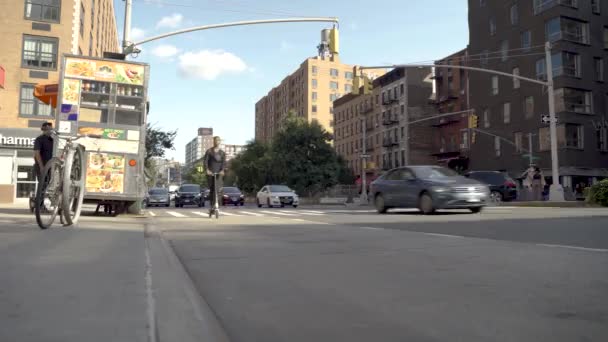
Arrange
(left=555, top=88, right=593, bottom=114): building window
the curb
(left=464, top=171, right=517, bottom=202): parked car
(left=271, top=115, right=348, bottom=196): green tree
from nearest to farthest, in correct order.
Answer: the curb → (left=464, top=171, right=517, bottom=202): parked car → (left=555, top=88, right=593, bottom=114): building window → (left=271, top=115, right=348, bottom=196): green tree

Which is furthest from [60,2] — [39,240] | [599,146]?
[599,146]

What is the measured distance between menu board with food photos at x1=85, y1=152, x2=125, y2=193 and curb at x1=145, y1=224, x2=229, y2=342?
7.42m

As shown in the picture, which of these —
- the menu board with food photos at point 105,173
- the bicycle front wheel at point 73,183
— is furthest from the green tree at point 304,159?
the bicycle front wheel at point 73,183

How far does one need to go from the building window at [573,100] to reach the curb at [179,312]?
42.7 metres

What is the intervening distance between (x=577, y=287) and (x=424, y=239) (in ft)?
9.76

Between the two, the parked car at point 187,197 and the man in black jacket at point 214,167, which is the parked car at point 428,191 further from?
the parked car at point 187,197

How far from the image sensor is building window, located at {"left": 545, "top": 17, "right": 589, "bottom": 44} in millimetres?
40500

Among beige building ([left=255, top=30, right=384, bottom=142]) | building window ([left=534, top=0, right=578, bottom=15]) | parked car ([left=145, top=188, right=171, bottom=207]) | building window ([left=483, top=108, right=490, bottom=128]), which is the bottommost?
parked car ([left=145, top=188, right=171, bottom=207])

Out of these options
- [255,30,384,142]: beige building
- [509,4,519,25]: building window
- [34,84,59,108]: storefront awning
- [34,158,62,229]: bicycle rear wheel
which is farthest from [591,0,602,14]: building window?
[255,30,384,142]: beige building

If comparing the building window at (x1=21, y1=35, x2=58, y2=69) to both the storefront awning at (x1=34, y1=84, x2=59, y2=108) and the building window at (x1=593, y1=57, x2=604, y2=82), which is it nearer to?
the storefront awning at (x1=34, y1=84, x2=59, y2=108)

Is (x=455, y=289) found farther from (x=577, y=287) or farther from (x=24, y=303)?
(x=24, y=303)

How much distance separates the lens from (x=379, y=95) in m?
68.8

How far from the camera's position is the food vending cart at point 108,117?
10.4 m

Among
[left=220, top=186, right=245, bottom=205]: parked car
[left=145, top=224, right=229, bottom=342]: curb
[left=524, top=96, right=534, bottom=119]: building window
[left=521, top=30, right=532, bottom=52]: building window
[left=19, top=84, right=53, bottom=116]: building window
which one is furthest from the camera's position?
[left=521, top=30, right=532, bottom=52]: building window
